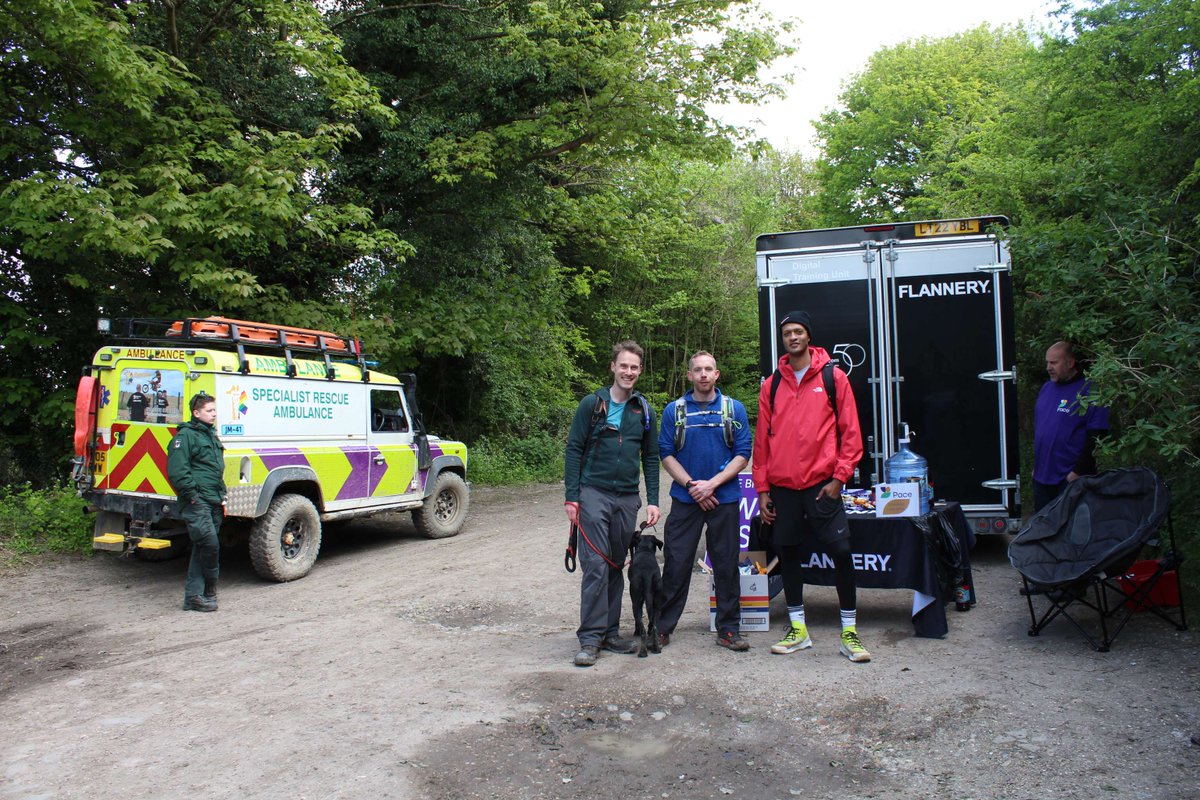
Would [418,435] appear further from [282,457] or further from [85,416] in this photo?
[85,416]

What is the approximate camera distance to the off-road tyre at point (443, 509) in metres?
10.5

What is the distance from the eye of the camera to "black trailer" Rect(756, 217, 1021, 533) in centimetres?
753

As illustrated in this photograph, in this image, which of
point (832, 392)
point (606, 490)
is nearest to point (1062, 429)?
point (832, 392)

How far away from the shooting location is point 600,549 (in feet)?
17.7

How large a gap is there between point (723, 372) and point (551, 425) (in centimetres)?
1363

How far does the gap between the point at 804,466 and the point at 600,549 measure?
1.38 meters

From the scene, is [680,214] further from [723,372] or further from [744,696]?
[744,696]

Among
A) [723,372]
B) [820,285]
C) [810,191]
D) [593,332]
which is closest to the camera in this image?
[820,285]

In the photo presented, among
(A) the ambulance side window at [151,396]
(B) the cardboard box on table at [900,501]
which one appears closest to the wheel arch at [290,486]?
(A) the ambulance side window at [151,396]

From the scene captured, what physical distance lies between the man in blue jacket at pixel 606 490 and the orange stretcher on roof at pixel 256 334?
4.16 metres

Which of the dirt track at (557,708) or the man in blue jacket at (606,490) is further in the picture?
the man in blue jacket at (606,490)

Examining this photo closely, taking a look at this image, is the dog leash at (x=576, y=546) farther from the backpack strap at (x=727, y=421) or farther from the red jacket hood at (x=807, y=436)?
the red jacket hood at (x=807, y=436)

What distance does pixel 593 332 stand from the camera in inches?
1219

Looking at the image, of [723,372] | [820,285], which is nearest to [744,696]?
[820,285]
